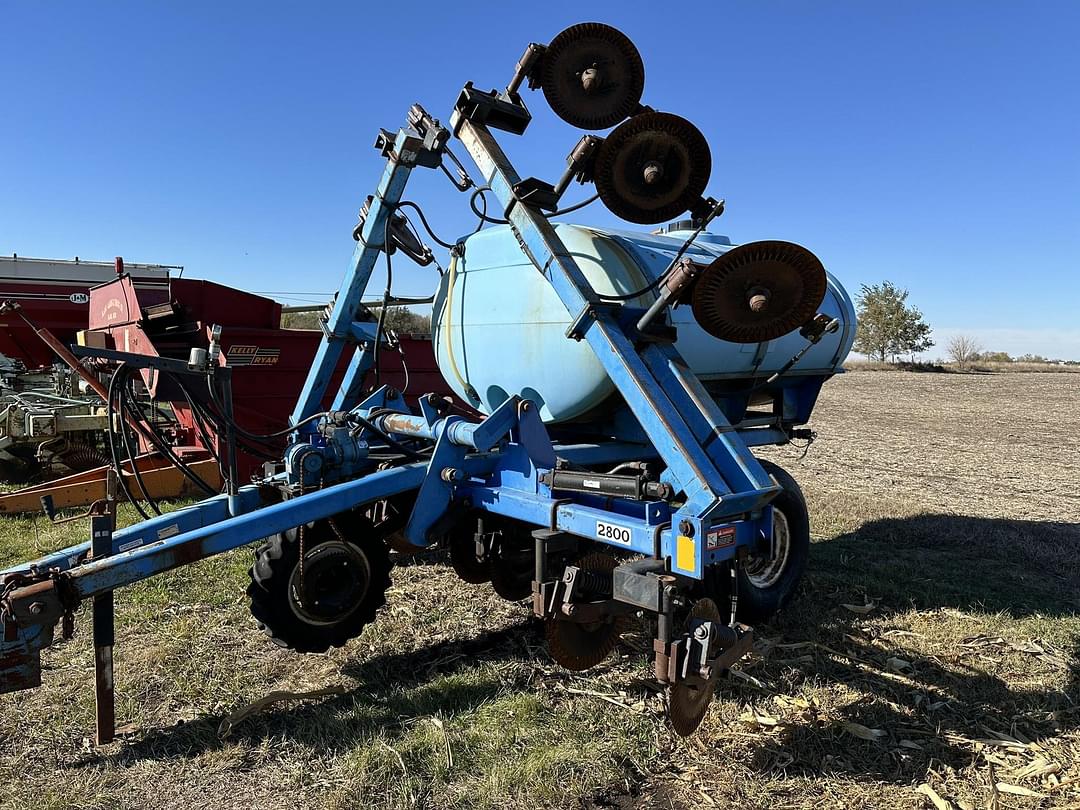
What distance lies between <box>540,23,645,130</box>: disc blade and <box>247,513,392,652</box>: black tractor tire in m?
2.66

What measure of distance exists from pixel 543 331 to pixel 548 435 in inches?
25.9

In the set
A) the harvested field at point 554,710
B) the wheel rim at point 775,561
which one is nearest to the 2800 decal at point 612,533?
the harvested field at point 554,710

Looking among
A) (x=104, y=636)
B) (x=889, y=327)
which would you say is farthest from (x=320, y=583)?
(x=889, y=327)

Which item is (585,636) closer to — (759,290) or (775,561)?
(759,290)

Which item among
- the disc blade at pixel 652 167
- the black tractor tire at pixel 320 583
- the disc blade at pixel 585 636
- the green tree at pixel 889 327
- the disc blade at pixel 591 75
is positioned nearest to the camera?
the disc blade at pixel 585 636

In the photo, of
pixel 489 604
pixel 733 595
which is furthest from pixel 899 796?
pixel 489 604

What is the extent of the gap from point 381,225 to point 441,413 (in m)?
1.39

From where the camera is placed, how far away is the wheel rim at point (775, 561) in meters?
5.22

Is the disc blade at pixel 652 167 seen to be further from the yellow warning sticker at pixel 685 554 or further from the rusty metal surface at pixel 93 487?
the rusty metal surface at pixel 93 487

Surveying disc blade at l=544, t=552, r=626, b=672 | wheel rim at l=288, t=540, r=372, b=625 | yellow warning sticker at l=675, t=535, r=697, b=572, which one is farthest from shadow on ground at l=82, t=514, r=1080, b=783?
yellow warning sticker at l=675, t=535, r=697, b=572

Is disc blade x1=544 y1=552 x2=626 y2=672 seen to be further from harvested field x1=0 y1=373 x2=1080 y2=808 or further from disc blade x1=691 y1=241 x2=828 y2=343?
disc blade x1=691 y1=241 x2=828 y2=343

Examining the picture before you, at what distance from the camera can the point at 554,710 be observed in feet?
12.2

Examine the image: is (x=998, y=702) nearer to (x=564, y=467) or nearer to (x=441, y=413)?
(x=564, y=467)

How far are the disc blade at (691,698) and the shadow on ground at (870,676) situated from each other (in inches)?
14.3
